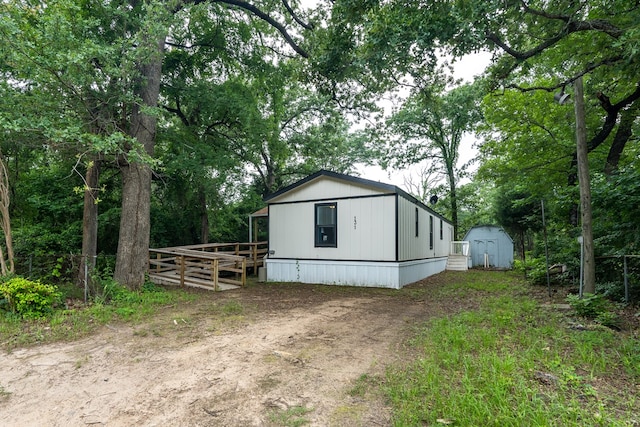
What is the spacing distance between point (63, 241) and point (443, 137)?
20.4 meters

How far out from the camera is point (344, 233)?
32.1ft

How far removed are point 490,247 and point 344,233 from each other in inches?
409

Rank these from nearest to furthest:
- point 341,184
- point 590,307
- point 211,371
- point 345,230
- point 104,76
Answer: point 211,371 < point 590,307 < point 104,76 < point 345,230 < point 341,184

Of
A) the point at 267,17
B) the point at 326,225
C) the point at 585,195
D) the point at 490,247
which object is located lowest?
the point at 490,247

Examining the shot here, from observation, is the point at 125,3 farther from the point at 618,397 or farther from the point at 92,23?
the point at 618,397

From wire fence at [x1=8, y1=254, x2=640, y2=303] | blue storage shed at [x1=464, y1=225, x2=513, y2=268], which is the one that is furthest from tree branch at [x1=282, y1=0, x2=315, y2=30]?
blue storage shed at [x1=464, y1=225, x2=513, y2=268]

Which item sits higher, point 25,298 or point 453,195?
point 453,195

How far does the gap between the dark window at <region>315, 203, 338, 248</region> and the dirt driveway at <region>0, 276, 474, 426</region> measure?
4.19m

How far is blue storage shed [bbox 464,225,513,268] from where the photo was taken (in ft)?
52.8

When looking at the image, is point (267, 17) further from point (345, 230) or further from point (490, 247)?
point (490, 247)

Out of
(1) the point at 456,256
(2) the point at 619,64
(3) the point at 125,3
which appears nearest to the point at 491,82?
(2) the point at 619,64

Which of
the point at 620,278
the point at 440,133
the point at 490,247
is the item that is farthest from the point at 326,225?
the point at 440,133

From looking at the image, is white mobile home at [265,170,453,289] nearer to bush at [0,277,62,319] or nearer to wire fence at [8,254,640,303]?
wire fence at [8,254,640,303]

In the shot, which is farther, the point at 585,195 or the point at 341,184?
the point at 341,184
